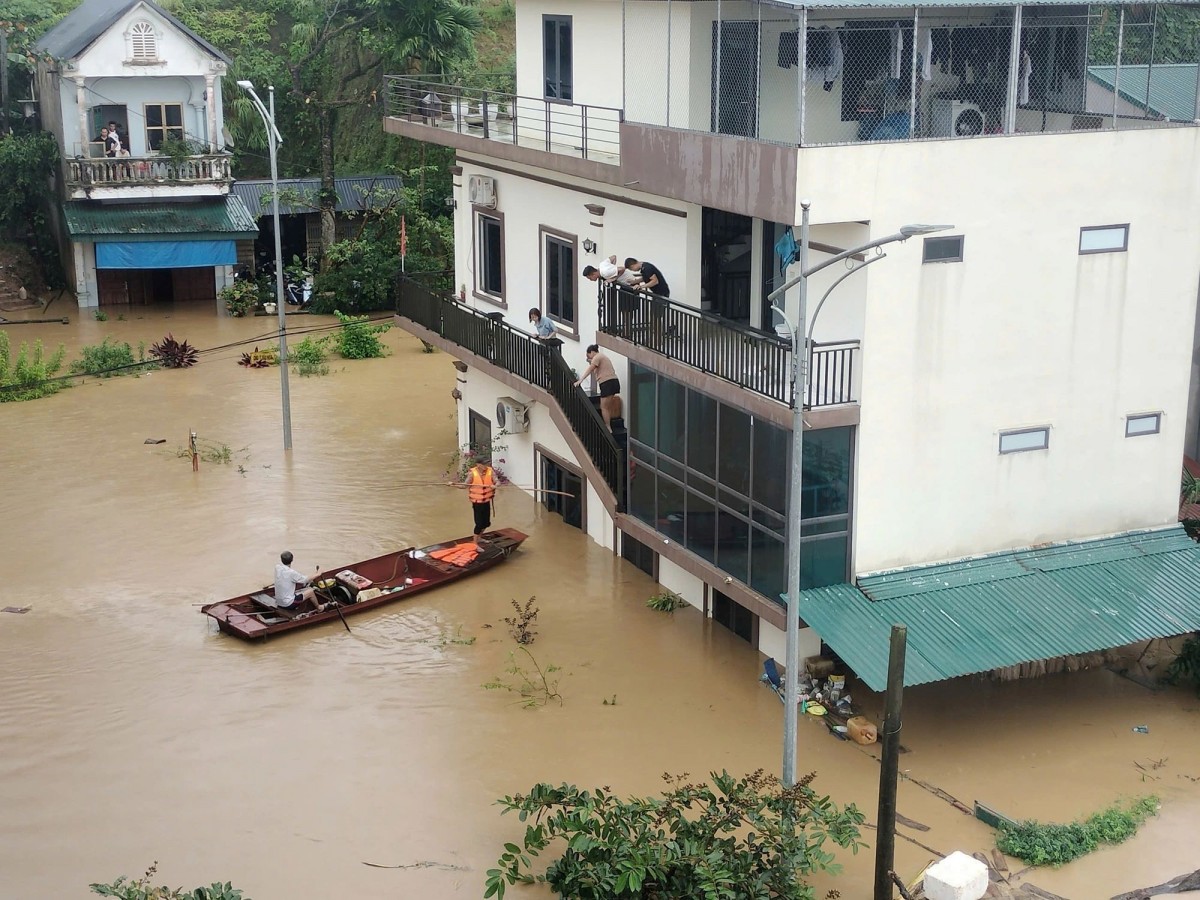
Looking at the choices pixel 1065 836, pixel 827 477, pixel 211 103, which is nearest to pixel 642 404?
pixel 827 477

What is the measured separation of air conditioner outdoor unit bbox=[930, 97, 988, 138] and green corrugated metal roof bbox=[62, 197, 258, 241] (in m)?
27.6

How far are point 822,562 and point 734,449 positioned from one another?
6.16ft

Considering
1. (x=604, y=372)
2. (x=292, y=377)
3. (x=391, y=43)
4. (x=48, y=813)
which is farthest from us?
(x=391, y=43)

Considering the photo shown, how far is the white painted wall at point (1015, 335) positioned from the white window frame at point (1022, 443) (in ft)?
0.28

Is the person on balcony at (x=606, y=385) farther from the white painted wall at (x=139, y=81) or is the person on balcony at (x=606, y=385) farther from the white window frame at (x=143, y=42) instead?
the white window frame at (x=143, y=42)

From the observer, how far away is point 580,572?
23.9m

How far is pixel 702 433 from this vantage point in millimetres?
19953

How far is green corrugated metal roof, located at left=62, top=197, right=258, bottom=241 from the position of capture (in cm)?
4216

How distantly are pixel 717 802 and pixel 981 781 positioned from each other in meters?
3.73

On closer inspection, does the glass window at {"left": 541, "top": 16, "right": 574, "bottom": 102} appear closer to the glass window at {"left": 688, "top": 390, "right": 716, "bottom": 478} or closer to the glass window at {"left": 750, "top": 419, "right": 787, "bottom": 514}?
the glass window at {"left": 688, "top": 390, "right": 716, "bottom": 478}

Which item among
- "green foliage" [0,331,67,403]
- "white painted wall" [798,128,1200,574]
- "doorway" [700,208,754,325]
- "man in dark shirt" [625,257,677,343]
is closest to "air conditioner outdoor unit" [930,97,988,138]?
"white painted wall" [798,128,1200,574]

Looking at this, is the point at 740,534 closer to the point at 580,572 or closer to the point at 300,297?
Result: the point at 580,572

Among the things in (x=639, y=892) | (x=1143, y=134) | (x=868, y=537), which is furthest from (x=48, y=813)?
(x=1143, y=134)

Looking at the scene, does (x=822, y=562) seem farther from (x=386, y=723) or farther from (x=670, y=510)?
(x=386, y=723)
